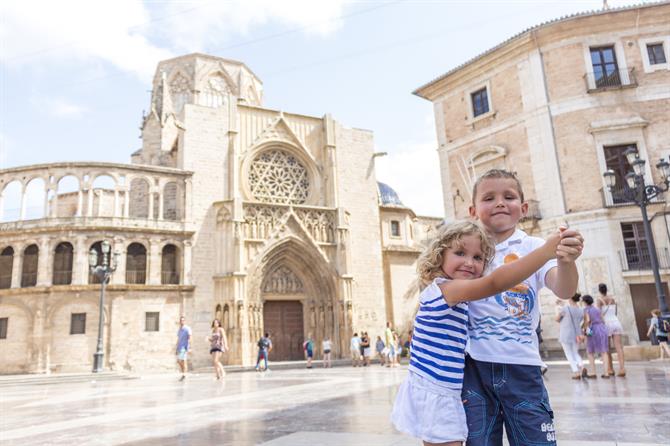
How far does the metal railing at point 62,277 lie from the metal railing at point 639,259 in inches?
890

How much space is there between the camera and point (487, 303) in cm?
217

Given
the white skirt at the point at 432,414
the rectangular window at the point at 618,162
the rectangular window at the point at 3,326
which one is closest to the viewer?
the white skirt at the point at 432,414

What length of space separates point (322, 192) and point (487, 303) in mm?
25403

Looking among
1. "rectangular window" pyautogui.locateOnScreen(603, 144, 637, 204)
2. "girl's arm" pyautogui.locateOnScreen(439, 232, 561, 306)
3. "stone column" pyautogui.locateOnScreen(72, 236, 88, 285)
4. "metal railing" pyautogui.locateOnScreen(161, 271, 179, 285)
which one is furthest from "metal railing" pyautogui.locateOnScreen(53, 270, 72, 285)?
"girl's arm" pyautogui.locateOnScreen(439, 232, 561, 306)

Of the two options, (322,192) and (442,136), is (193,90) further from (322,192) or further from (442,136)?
(442,136)

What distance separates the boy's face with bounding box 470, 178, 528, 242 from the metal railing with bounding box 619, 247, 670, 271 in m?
17.6

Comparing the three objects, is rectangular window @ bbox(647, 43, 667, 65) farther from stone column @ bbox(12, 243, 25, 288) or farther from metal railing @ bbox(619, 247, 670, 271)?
stone column @ bbox(12, 243, 25, 288)

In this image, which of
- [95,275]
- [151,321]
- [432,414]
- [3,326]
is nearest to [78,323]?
[95,275]

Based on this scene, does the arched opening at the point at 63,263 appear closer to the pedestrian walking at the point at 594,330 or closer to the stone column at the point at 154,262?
the stone column at the point at 154,262

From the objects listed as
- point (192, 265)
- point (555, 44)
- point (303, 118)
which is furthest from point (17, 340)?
point (555, 44)

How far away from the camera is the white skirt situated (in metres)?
1.98

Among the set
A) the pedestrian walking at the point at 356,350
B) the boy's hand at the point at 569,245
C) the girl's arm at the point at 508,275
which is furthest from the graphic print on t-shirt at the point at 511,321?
the pedestrian walking at the point at 356,350

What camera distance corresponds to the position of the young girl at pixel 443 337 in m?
1.99

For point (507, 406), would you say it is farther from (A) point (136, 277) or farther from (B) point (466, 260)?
(A) point (136, 277)
